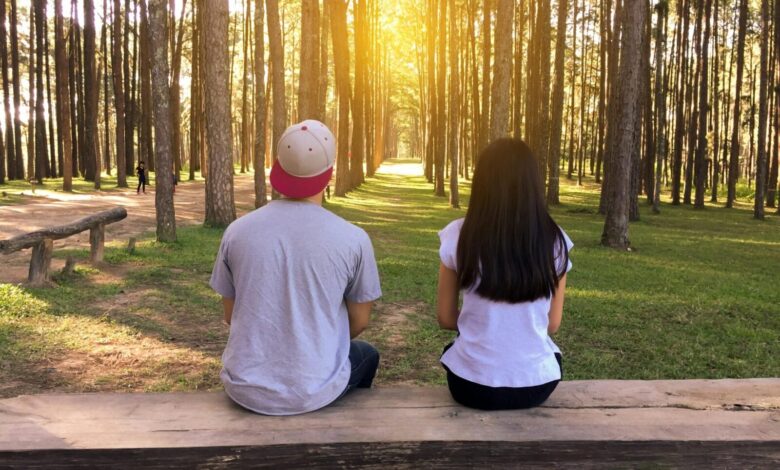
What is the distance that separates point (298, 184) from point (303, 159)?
0.11 metres

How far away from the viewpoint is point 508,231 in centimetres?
295

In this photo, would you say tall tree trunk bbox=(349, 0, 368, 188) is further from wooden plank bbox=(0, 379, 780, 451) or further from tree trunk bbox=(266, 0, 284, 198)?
wooden plank bbox=(0, 379, 780, 451)

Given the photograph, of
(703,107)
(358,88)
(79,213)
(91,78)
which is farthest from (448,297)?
(91,78)

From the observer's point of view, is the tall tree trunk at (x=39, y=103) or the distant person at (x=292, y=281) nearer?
the distant person at (x=292, y=281)

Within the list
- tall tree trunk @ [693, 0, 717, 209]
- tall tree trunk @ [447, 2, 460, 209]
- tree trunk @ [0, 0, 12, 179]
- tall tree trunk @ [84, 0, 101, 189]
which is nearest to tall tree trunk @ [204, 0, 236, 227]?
tall tree trunk @ [447, 2, 460, 209]

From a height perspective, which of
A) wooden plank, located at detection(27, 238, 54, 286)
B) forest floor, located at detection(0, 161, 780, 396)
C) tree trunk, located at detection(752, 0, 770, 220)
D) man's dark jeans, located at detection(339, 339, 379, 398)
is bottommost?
forest floor, located at detection(0, 161, 780, 396)

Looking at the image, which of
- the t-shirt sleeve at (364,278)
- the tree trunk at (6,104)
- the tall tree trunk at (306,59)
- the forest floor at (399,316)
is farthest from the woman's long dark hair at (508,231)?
the tree trunk at (6,104)

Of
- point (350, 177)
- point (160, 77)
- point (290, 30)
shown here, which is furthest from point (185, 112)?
→ point (160, 77)

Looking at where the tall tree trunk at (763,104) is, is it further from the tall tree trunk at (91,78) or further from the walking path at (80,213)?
the tall tree trunk at (91,78)

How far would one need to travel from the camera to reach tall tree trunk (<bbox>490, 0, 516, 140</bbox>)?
15.5 metres

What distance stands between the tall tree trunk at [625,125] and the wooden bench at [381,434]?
12.2m

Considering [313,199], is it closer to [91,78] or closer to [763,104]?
[763,104]

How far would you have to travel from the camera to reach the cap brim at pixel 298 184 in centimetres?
289

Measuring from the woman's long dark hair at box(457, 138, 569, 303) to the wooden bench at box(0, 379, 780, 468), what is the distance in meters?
0.62
